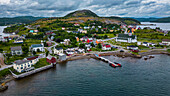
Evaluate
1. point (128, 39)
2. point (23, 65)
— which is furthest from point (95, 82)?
point (128, 39)

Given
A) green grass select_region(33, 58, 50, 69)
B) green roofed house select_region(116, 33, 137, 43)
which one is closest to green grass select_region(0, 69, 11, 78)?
green grass select_region(33, 58, 50, 69)

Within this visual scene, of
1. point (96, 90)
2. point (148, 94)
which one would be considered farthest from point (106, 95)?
point (148, 94)

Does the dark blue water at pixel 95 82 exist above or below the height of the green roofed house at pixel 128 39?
below

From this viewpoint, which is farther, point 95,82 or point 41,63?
point 41,63

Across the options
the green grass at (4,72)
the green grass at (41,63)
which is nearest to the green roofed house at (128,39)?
the green grass at (41,63)

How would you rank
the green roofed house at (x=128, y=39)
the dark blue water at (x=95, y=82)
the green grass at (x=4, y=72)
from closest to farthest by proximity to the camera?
the dark blue water at (x=95, y=82)
the green grass at (x=4, y=72)
the green roofed house at (x=128, y=39)

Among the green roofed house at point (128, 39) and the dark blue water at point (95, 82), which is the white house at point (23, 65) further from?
the green roofed house at point (128, 39)

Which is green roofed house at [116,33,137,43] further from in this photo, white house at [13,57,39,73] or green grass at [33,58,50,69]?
white house at [13,57,39,73]

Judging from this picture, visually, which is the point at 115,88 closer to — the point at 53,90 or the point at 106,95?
the point at 106,95

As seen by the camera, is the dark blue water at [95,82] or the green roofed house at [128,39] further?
the green roofed house at [128,39]

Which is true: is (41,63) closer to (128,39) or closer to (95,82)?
(95,82)
